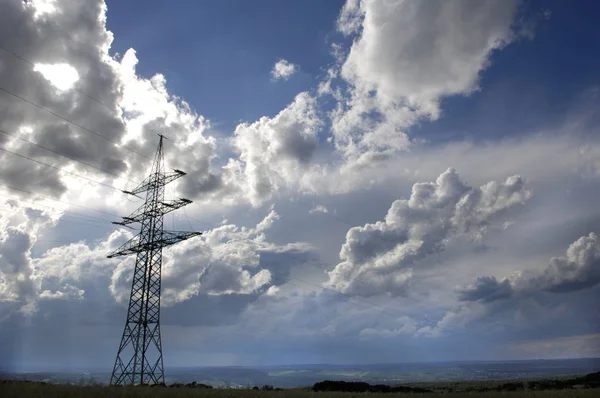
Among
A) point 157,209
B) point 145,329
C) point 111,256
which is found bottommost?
point 145,329

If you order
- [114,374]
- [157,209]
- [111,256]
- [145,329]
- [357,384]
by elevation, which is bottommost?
[357,384]

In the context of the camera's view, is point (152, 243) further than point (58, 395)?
Yes

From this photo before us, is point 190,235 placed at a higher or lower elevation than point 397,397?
higher

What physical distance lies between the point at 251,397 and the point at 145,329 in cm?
3019

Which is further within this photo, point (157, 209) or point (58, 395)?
point (157, 209)

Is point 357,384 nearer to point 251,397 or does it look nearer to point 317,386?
point 317,386

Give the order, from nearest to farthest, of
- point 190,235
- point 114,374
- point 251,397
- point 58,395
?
1. point 58,395
2. point 251,397
3. point 114,374
4. point 190,235

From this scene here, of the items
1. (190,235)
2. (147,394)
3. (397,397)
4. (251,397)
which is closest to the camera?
(147,394)

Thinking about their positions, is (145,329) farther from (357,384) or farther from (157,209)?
(357,384)

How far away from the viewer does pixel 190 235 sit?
52500 millimetres

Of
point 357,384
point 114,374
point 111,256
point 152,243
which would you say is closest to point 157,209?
point 152,243

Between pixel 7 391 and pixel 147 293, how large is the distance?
98.3 ft

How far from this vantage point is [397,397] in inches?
1248

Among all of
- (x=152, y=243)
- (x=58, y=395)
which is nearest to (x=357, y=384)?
(x=152, y=243)
